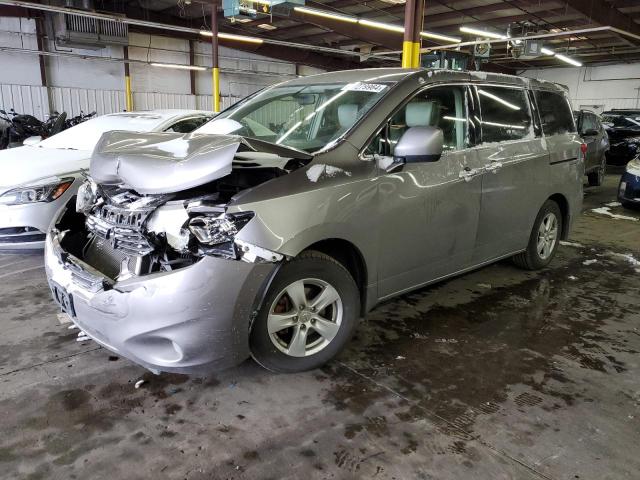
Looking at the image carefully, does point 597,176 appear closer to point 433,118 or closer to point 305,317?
point 433,118

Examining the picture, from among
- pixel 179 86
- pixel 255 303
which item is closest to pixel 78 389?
pixel 255 303

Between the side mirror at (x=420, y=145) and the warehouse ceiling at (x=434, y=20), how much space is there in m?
9.56

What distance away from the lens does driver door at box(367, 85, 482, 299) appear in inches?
112

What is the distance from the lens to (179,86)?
746 inches

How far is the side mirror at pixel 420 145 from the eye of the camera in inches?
104

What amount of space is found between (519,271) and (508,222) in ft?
3.09

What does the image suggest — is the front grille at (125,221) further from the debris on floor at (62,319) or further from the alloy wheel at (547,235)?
the alloy wheel at (547,235)

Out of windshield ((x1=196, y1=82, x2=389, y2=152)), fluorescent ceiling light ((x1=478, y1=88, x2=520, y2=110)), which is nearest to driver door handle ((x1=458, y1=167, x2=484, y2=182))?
fluorescent ceiling light ((x1=478, y1=88, x2=520, y2=110))

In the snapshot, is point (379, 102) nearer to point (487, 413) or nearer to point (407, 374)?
point (407, 374)

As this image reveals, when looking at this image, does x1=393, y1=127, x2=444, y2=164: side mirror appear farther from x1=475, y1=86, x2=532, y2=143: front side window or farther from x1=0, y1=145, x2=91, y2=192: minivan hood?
x1=0, y1=145, x2=91, y2=192: minivan hood

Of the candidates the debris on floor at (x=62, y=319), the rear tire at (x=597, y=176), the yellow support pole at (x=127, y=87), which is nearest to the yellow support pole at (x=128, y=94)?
the yellow support pole at (x=127, y=87)

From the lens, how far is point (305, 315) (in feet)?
8.48

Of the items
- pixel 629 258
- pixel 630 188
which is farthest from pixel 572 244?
pixel 630 188

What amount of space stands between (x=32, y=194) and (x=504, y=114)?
3.74 meters
